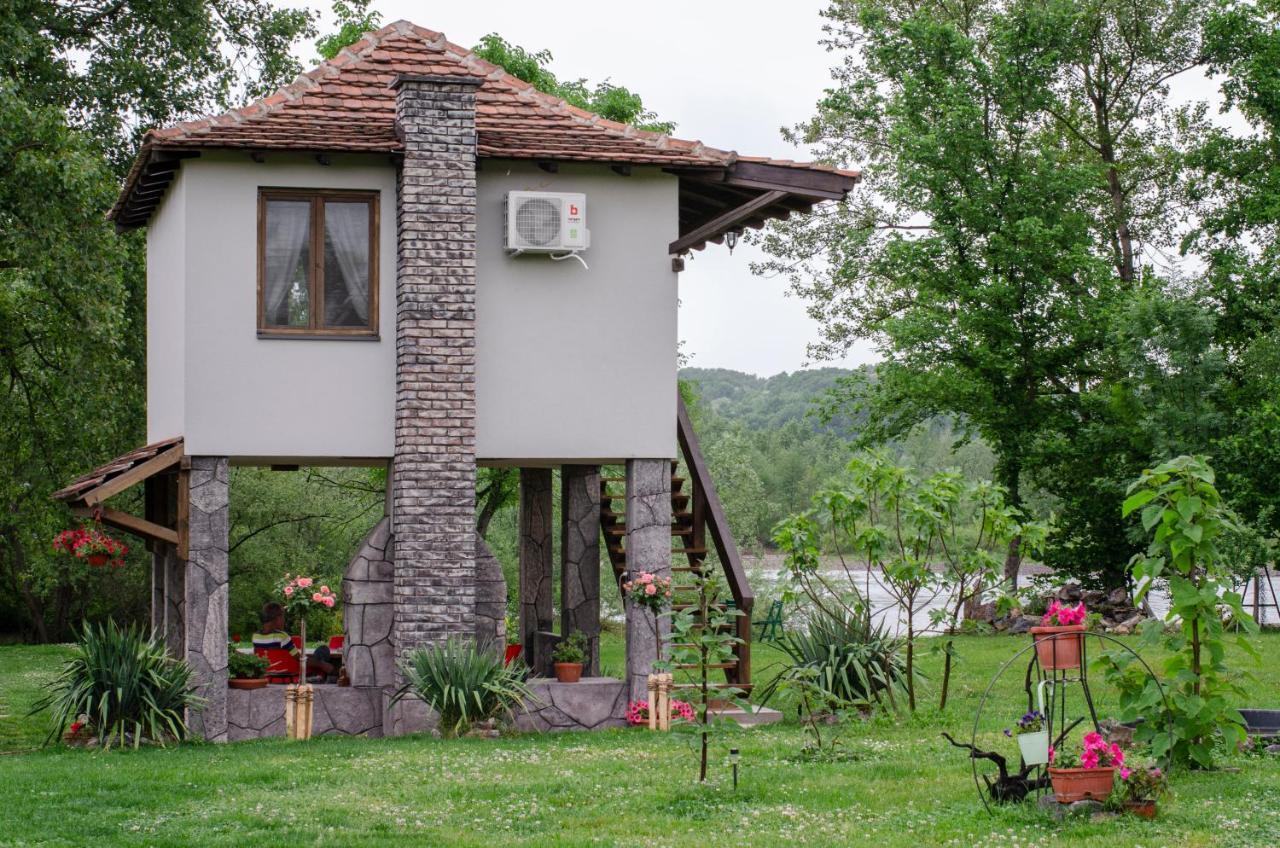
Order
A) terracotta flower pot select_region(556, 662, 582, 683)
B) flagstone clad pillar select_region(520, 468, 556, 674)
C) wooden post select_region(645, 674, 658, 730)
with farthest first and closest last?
flagstone clad pillar select_region(520, 468, 556, 674)
terracotta flower pot select_region(556, 662, 582, 683)
wooden post select_region(645, 674, 658, 730)

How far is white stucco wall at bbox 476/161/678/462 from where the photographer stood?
46.7 feet

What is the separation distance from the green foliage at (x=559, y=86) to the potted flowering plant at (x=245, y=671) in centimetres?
1503

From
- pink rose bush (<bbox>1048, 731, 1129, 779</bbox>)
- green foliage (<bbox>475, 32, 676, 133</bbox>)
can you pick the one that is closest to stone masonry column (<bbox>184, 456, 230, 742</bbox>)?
pink rose bush (<bbox>1048, 731, 1129, 779</bbox>)

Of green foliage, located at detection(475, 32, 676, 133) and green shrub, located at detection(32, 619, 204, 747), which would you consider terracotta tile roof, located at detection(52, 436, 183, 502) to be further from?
green foliage, located at detection(475, 32, 676, 133)

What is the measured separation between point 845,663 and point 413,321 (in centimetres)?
535

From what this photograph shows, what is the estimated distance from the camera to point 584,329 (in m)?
14.5

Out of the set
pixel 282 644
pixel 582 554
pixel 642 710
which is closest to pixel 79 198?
pixel 282 644

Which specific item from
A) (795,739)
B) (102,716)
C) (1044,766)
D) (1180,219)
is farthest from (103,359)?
(1180,219)

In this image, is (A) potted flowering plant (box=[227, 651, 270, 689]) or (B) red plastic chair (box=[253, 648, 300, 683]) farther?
(B) red plastic chair (box=[253, 648, 300, 683])

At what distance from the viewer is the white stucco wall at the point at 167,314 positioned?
45.6ft

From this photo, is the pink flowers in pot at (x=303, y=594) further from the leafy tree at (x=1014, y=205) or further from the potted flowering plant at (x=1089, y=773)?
the leafy tree at (x=1014, y=205)

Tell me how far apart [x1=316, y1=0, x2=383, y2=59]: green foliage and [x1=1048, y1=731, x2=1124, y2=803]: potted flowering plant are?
19817mm

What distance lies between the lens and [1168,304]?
2453cm

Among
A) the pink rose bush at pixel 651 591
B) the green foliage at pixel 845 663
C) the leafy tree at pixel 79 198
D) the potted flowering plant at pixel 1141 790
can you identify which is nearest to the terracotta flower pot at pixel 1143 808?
the potted flowering plant at pixel 1141 790
